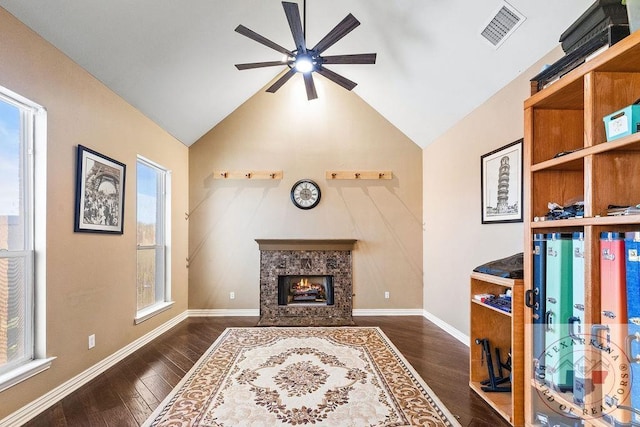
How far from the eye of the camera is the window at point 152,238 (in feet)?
13.3

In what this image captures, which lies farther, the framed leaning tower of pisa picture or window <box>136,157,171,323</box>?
window <box>136,157,171,323</box>

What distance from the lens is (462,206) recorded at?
13.1 feet

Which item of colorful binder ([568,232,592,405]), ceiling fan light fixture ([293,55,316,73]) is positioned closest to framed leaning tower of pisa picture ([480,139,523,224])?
colorful binder ([568,232,592,405])

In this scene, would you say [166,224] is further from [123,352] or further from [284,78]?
[284,78]

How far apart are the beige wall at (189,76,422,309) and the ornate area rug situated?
152 centimetres

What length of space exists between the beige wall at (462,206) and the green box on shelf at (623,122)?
1.51 meters

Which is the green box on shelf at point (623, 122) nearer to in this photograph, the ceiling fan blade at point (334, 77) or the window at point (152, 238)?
the ceiling fan blade at point (334, 77)

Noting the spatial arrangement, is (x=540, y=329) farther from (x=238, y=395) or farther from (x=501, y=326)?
(x=238, y=395)

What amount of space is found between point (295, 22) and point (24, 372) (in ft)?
10.5

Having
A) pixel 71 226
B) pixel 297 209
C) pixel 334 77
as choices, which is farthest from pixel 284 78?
pixel 71 226

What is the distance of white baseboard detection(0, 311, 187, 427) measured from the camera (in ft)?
7.13

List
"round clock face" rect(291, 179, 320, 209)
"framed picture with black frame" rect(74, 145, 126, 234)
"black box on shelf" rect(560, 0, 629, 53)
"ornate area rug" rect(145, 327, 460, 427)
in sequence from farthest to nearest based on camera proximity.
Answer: "round clock face" rect(291, 179, 320, 209), "framed picture with black frame" rect(74, 145, 126, 234), "ornate area rug" rect(145, 327, 460, 427), "black box on shelf" rect(560, 0, 629, 53)

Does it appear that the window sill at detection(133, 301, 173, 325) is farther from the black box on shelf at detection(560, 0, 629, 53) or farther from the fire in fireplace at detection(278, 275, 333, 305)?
the black box on shelf at detection(560, 0, 629, 53)

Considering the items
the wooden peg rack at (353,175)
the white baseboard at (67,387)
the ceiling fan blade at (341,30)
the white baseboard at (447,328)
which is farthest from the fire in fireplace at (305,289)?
the ceiling fan blade at (341,30)
